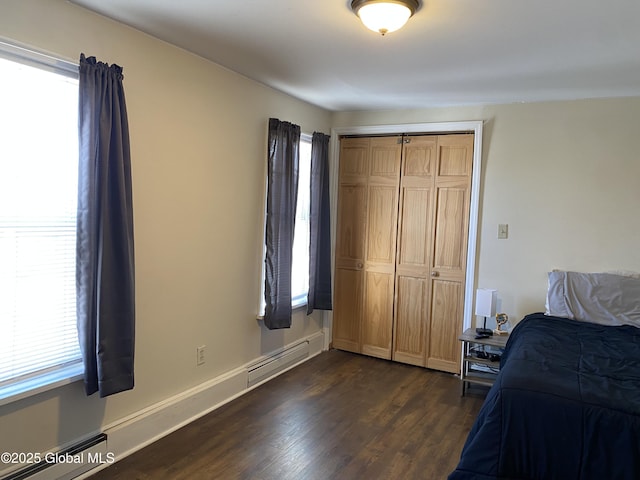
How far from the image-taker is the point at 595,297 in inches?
131

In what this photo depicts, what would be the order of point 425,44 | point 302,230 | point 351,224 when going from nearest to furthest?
point 425,44 → point 302,230 → point 351,224

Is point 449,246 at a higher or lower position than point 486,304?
higher

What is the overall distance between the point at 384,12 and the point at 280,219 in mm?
1928

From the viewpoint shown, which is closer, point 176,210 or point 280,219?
point 176,210

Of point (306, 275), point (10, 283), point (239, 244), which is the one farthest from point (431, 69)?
point (10, 283)

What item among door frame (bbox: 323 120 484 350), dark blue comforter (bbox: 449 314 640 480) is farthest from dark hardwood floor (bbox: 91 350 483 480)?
door frame (bbox: 323 120 484 350)

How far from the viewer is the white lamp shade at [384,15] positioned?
191cm

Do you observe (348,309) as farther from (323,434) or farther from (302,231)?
(323,434)

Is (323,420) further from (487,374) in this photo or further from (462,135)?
(462,135)

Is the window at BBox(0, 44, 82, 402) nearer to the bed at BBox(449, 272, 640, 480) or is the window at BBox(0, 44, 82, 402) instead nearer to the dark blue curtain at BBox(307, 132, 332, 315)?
the bed at BBox(449, 272, 640, 480)

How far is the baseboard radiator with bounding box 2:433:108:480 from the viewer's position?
2.06 m

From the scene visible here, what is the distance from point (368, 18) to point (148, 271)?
1.79 m

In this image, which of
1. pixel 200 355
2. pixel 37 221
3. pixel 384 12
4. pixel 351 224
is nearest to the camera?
pixel 384 12

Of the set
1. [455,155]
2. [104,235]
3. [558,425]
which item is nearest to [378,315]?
[455,155]
